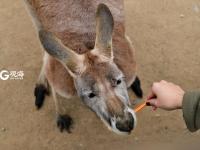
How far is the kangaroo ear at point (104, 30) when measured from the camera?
11.1 ft

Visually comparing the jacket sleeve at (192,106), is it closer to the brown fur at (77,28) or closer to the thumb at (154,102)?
the thumb at (154,102)

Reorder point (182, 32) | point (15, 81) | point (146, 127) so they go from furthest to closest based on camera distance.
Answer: point (182, 32) < point (15, 81) < point (146, 127)

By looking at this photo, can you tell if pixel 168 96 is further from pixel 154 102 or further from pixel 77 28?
pixel 77 28

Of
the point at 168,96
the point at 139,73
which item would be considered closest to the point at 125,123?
the point at 168,96

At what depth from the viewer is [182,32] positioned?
16.5ft

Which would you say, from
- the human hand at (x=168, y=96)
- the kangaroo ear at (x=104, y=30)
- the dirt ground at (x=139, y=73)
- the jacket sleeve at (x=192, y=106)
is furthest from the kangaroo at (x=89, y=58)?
the jacket sleeve at (x=192, y=106)

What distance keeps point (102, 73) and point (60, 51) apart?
33 centimetres

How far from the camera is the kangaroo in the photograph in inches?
135

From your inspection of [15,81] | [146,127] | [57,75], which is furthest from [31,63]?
[146,127]

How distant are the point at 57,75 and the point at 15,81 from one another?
0.93 m

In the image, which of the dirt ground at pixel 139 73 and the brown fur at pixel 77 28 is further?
the dirt ground at pixel 139 73

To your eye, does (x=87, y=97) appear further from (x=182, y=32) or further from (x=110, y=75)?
(x=182, y=32)

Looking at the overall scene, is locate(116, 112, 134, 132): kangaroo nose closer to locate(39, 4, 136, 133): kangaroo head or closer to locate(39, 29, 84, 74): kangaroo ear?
locate(39, 4, 136, 133): kangaroo head

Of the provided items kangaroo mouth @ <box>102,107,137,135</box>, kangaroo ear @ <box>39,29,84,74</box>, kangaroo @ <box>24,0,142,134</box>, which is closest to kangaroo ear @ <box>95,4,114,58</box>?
kangaroo @ <box>24,0,142,134</box>
